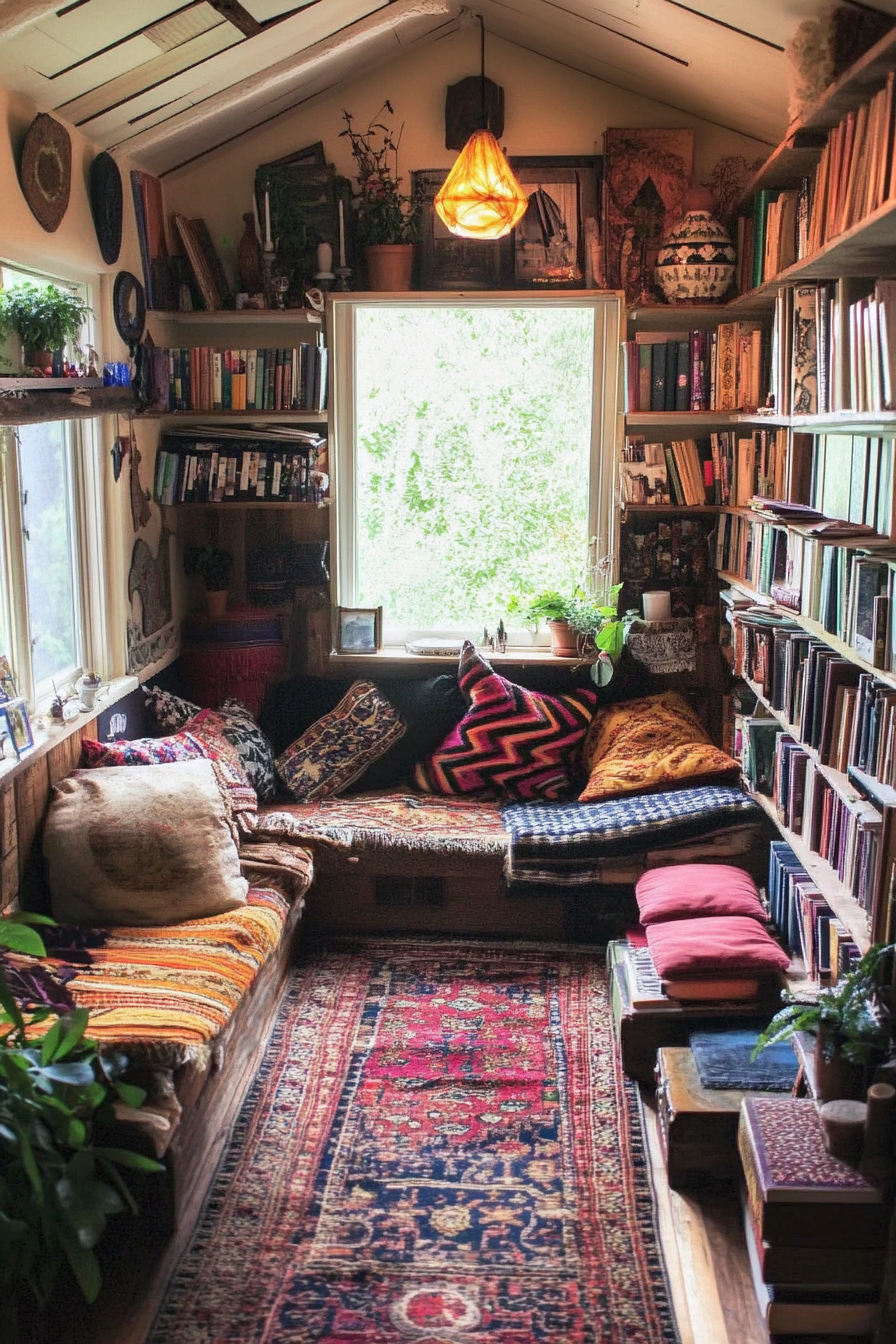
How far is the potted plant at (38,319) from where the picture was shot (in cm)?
329

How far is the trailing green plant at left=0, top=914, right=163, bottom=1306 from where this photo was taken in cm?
226

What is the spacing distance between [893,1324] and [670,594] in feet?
9.79

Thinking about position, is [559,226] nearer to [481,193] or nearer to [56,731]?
[481,193]

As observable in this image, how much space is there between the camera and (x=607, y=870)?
13.7ft

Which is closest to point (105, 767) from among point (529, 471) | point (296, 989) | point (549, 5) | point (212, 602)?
point (296, 989)

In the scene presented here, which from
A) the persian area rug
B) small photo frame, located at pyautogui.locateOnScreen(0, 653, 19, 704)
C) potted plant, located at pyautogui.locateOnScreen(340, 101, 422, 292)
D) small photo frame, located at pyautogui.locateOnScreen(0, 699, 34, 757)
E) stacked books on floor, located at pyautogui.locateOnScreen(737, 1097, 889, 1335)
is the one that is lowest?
the persian area rug

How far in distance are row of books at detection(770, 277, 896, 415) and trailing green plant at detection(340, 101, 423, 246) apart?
1.63 meters

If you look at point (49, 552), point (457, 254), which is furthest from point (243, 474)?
point (457, 254)

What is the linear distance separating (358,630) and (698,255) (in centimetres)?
→ 193

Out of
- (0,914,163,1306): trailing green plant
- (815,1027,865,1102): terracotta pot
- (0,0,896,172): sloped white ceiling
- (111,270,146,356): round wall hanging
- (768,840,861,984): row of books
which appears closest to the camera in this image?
(0,914,163,1306): trailing green plant

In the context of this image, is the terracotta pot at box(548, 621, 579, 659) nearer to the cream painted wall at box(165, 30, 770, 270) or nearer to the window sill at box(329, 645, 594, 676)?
the window sill at box(329, 645, 594, 676)

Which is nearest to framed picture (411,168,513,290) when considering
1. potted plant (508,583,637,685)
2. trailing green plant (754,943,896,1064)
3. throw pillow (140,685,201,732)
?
potted plant (508,583,637,685)

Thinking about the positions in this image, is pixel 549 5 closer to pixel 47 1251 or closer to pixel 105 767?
pixel 105 767

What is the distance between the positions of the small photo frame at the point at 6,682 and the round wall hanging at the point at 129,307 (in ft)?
4.69
